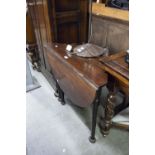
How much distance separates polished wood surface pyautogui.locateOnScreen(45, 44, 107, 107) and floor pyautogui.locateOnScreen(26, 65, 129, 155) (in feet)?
1.31

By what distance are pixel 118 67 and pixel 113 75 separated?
8 centimetres

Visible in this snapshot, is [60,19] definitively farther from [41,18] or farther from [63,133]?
[63,133]

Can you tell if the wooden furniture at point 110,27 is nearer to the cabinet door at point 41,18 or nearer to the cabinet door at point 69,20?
the cabinet door at point 69,20

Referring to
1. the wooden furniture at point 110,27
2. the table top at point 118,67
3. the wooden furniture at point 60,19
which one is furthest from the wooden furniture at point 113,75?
the wooden furniture at point 60,19

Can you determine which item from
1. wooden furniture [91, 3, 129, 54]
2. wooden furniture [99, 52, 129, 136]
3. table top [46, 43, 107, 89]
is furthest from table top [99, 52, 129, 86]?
wooden furniture [91, 3, 129, 54]

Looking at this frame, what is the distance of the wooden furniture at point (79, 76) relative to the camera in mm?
1245

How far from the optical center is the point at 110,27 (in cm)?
176

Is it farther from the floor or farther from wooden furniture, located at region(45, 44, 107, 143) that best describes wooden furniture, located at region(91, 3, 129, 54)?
the floor

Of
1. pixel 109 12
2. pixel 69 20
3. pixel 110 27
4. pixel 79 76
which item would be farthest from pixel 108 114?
pixel 69 20

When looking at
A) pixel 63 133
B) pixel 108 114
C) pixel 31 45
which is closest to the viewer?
pixel 108 114
